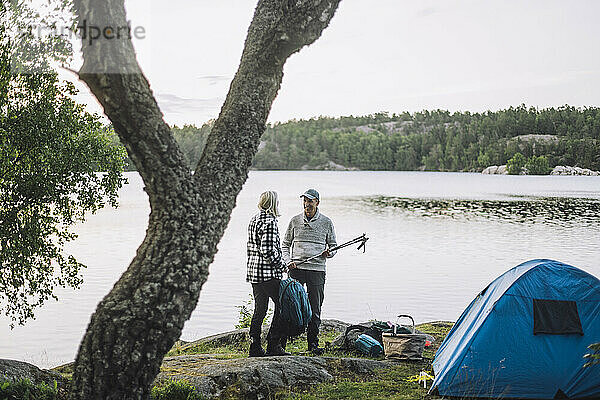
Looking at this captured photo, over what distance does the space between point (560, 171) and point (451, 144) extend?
2564 cm

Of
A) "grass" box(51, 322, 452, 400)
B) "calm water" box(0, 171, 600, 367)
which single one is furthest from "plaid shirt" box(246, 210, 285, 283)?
"calm water" box(0, 171, 600, 367)

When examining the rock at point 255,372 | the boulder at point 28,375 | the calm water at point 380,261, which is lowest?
the calm water at point 380,261

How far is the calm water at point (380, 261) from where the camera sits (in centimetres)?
1378

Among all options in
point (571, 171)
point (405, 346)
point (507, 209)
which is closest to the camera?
point (405, 346)

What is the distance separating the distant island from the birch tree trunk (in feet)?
415

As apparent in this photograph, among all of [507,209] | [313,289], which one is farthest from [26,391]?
[507,209]

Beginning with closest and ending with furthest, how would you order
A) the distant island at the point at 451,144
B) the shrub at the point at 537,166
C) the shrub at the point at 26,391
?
the shrub at the point at 26,391 < the shrub at the point at 537,166 < the distant island at the point at 451,144

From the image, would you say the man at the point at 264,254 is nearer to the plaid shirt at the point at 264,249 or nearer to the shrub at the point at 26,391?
the plaid shirt at the point at 264,249

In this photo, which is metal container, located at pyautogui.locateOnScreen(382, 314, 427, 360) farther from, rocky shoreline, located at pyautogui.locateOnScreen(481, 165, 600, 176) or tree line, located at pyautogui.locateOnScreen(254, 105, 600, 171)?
rocky shoreline, located at pyautogui.locateOnScreen(481, 165, 600, 176)

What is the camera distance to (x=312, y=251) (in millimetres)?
7449

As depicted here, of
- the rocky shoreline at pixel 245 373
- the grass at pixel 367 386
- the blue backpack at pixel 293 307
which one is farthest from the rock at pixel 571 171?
the blue backpack at pixel 293 307

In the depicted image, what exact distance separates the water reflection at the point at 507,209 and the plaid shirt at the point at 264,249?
30.1m

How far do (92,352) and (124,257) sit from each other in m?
19.5

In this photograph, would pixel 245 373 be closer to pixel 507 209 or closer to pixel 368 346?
pixel 368 346
